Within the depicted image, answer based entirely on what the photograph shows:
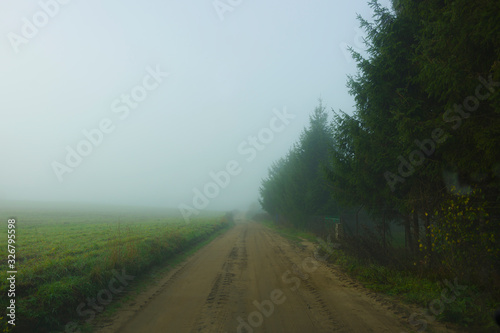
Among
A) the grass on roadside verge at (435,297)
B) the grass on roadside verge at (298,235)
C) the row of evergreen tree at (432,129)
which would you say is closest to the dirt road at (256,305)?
the grass on roadside verge at (435,297)

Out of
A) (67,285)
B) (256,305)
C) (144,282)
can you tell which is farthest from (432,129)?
(67,285)

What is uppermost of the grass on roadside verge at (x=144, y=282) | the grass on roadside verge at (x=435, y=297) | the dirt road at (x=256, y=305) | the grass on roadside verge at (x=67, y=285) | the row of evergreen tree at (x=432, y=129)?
the row of evergreen tree at (x=432, y=129)

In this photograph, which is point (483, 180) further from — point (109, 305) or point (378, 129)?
point (109, 305)

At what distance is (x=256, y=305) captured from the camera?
A: 20.0 feet

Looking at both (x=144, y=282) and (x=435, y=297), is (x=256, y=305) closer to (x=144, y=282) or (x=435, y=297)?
(x=435, y=297)

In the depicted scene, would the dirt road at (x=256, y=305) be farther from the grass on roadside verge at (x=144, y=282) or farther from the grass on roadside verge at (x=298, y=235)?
the grass on roadside verge at (x=298, y=235)

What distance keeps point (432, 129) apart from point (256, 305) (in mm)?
5645

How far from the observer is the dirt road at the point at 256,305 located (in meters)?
5.00

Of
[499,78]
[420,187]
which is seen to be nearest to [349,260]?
[420,187]

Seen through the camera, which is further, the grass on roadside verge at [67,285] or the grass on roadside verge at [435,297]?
the grass on roadside verge at [67,285]

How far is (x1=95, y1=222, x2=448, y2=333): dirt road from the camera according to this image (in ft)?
16.4

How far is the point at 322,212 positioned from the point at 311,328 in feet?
58.1

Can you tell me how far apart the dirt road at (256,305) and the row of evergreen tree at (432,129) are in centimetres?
251

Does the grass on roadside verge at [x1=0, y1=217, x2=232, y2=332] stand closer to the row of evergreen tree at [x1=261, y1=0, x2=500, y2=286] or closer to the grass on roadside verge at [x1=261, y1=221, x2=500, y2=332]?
the grass on roadside verge at [x1=261, y1=221, x2=500, y2=332]
